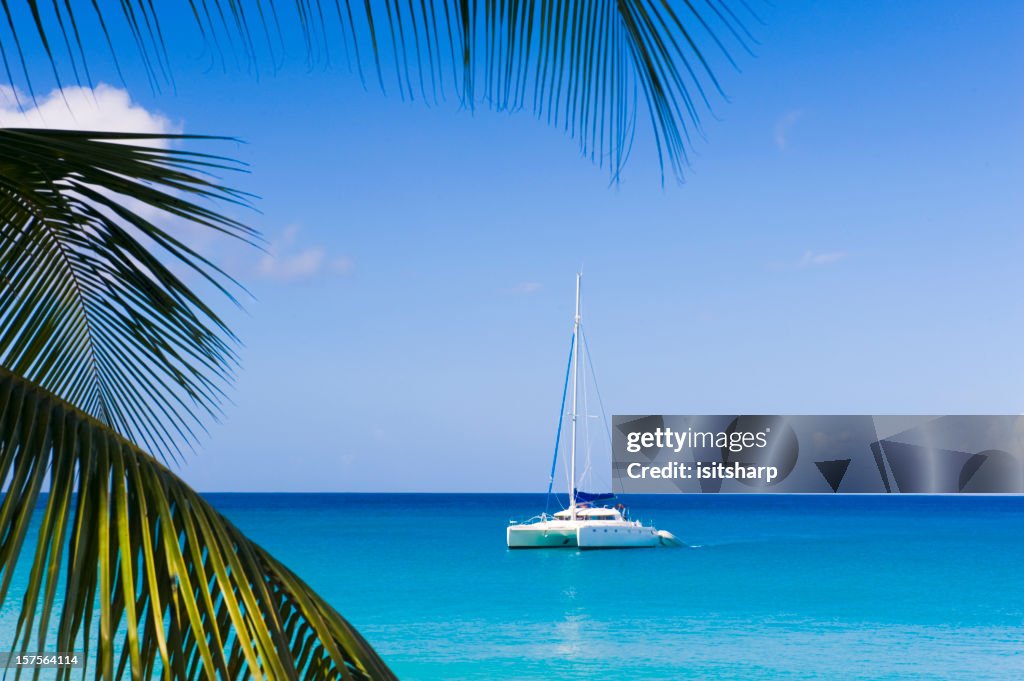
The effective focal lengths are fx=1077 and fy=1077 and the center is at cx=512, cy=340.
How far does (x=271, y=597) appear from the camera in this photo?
1350 millimetres

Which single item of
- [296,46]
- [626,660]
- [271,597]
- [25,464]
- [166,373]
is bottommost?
[626,660]

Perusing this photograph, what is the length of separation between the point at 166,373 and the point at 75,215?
14.6 inches

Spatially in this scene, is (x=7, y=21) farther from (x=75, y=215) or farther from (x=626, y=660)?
(x=626, y=660)

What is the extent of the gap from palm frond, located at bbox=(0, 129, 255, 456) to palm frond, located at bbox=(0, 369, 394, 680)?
15.5 inches

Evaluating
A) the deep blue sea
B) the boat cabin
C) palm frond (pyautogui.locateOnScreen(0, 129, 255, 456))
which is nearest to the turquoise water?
the deep blue sea

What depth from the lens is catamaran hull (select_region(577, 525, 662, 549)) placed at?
44312mm

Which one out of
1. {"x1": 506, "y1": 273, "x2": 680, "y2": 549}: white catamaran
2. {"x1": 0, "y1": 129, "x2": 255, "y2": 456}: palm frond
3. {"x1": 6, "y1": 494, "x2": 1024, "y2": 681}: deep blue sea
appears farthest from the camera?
{"x1": 506, "y1": 273, "x2": 680, "y2": 549}: white catamaran

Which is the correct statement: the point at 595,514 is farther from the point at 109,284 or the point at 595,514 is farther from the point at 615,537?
the point at 109,284

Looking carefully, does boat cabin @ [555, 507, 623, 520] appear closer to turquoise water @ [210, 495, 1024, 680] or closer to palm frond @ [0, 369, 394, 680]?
turquoise water @ [210, 495, 1024, 680]

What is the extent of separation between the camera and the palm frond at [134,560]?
3.80 feet

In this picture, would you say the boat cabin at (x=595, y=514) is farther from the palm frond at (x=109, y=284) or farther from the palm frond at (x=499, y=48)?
the palm frond at (x=499, y=48)


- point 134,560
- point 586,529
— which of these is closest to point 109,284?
point 134,560

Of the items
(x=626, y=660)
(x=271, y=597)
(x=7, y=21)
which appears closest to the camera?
(x=7, y=21)

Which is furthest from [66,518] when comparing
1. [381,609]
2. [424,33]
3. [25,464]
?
[381,609]
